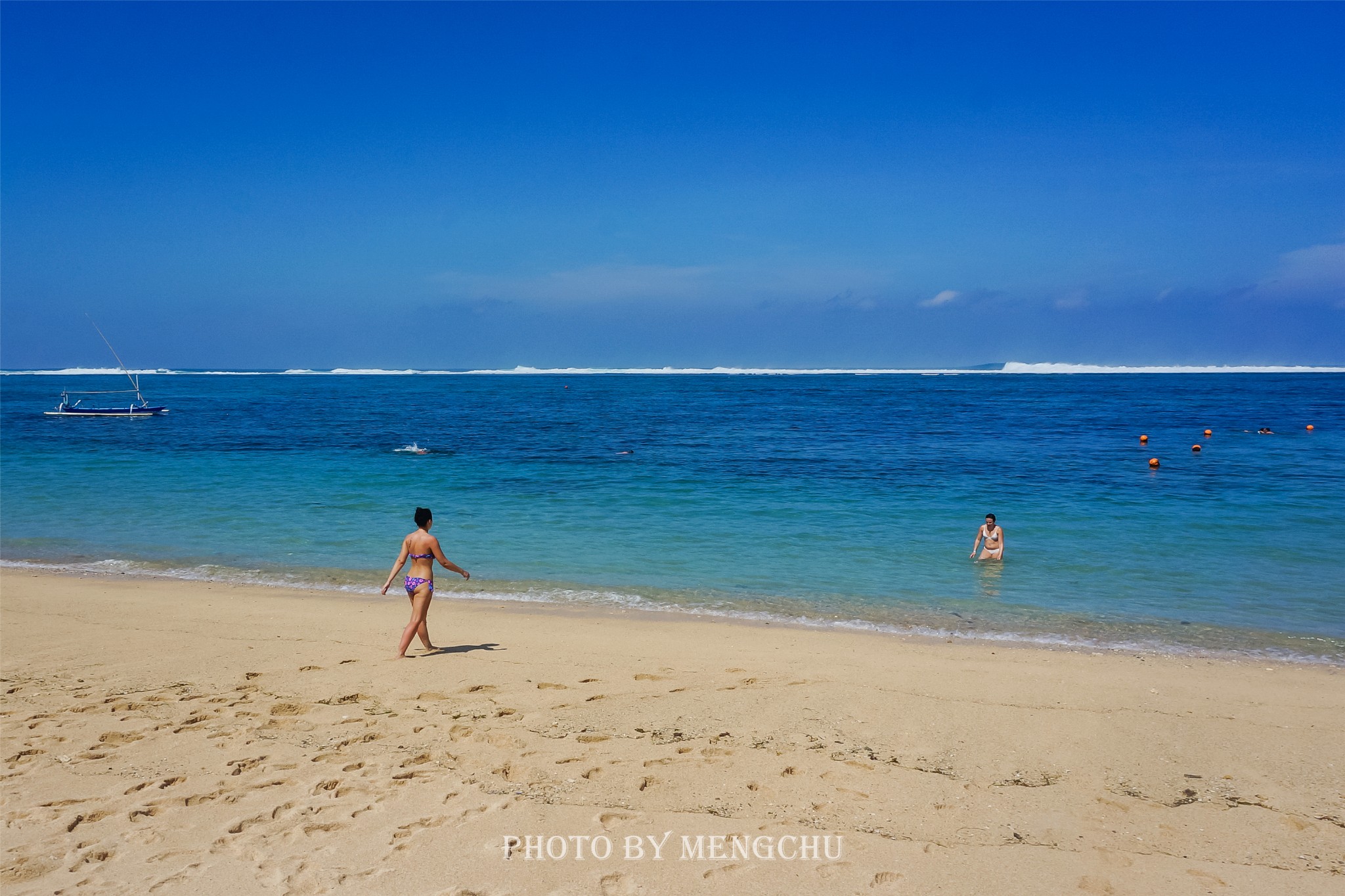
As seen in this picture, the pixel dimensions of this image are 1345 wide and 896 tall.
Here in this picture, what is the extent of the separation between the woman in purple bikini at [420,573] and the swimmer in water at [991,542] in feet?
29.6

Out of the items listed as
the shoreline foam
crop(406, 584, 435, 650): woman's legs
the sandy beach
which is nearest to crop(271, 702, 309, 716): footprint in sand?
the sandy beach

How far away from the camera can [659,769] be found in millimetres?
6086

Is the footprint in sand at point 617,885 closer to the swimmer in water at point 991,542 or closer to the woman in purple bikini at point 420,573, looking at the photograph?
the woman in purple bikini at point 420,573

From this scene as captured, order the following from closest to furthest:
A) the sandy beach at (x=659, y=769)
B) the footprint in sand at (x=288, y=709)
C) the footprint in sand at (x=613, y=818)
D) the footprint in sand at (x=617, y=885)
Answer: the footprint in sand at (x=617, y=885)
the sandy beach at (x=659, y=769)
the footprint in sand at (x=613, y=818)
the footprint in sand at (x=288, y=709)

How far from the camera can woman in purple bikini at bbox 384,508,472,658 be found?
8828 mm

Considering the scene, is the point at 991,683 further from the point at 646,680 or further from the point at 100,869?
the point at 100,869

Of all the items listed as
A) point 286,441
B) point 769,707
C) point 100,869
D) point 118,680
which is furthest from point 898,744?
point 286,441

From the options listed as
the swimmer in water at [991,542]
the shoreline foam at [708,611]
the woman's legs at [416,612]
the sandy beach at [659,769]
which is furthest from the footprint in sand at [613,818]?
the swimmer in water at [991,542]

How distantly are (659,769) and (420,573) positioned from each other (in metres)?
4.06

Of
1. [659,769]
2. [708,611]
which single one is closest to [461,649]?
[708,611]

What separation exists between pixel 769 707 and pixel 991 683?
7.95 feet

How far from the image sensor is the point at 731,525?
1694 centimetres

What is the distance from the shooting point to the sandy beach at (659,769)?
492 cm

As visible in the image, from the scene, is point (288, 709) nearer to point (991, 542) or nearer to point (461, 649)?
point (461, 649)
